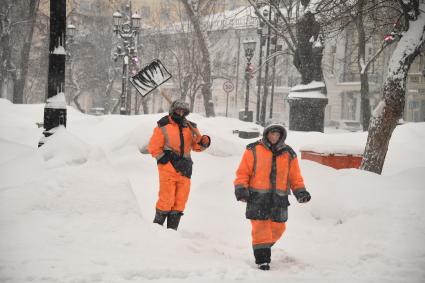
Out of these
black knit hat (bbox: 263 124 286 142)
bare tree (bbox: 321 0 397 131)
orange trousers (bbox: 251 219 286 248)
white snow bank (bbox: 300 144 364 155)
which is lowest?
orange trousers (bbox: 251 219 286 248)

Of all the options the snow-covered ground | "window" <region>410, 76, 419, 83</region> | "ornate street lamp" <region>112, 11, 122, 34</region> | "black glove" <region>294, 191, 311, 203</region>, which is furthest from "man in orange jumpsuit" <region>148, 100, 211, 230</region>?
"window" <region>410, 76, 419, 83</region>

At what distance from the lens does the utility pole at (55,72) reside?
6160 millimetres

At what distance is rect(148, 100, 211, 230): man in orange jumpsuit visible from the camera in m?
5.65

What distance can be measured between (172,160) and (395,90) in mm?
4389

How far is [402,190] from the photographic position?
657cm

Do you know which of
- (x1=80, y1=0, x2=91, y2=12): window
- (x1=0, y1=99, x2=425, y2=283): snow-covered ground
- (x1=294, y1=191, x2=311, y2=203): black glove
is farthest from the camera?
(x1=80, y1=0, x2=91, y2=12): window

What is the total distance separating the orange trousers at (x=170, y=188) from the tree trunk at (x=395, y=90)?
4047 mm

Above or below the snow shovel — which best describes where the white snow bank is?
below

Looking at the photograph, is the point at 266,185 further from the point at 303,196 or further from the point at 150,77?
the point at 150,77

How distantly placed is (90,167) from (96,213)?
2.61ft

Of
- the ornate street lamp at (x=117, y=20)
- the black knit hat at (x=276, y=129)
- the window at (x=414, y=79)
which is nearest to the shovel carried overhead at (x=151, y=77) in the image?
the black knit hat at (x=276, y=129)

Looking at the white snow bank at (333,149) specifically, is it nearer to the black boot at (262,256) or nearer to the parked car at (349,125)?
the black boot at (262,256)

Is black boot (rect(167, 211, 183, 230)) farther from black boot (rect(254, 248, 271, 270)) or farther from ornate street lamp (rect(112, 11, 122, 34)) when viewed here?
ornate street lamp (rect(112, 11, 122, 34))

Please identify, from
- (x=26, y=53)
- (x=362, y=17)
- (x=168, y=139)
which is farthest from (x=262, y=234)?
(x=26, y=53)
